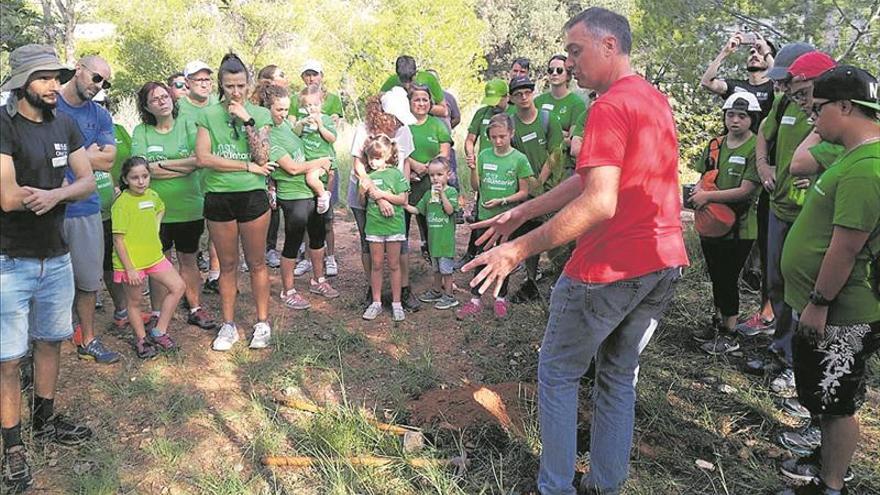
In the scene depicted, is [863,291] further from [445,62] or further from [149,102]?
[445,62]

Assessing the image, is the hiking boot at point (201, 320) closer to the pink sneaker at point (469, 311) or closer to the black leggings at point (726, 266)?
the pink sneaker at point (469, 311)

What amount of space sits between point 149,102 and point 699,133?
9986mm

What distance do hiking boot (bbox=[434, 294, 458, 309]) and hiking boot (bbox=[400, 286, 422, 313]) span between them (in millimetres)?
181

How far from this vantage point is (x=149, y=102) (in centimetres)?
488

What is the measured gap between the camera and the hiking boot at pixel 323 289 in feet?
20.0

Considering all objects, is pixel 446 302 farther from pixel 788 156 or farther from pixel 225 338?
pixel 788 156

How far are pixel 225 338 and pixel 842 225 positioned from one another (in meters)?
4.10

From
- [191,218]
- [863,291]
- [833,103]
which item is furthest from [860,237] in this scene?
[191,218]

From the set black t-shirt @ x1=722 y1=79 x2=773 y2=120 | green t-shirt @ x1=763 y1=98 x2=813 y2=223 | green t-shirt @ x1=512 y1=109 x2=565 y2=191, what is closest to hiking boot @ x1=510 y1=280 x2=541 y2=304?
green t-shirt @ x1=512 y1=109 x2=565 y2=191

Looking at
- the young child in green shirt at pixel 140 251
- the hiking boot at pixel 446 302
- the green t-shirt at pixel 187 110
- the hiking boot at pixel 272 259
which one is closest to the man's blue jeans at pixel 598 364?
the hiking boot at pixel 446 302

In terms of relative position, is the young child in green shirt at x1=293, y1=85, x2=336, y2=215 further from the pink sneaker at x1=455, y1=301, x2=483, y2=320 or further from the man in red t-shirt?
the man in red t-shirt

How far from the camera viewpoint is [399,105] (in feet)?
19.4

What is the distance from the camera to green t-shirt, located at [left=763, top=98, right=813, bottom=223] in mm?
4152

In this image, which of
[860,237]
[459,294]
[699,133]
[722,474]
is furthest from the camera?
[699,133]
